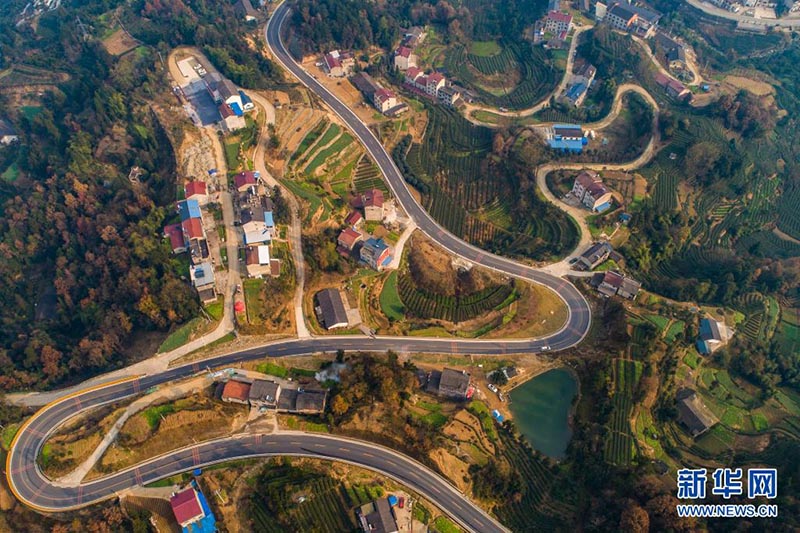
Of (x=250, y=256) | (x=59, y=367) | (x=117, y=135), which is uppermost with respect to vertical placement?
(x=117, y=135)

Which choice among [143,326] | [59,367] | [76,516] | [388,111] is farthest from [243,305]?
[388,111]

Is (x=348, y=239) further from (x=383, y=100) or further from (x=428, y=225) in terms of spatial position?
(x=383, y=100)

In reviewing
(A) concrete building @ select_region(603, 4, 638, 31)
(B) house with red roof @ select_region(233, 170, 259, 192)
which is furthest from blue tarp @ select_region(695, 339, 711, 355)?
(A) concrete building @ select_region(603, 4, 638, 31)

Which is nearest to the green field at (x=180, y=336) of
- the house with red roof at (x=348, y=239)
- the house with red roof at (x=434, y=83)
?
the house with red roof at (x=348, y=239)

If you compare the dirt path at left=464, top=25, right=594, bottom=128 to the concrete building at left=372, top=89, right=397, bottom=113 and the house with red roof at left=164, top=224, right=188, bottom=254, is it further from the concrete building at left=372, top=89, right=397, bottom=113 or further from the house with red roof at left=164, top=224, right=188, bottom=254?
the house with red roof at left=164, top=224, right=188, bottom=254

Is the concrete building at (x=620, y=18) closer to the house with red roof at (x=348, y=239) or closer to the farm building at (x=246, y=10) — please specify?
the farm building at (x=246, y=10)

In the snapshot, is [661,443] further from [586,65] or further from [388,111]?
[586,65]
